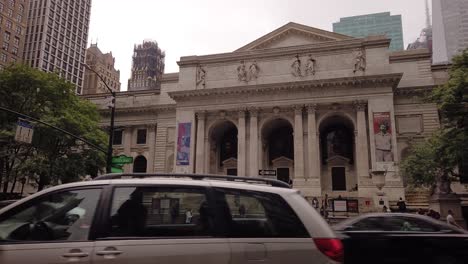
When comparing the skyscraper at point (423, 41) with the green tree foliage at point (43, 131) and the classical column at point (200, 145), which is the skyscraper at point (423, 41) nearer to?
the classical column at point (200, 145)

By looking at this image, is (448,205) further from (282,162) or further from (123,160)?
(282,162)

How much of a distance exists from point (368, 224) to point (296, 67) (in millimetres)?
35671

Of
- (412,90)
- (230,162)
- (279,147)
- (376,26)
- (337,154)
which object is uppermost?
(376,26)

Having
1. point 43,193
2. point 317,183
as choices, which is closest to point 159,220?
point 43,193

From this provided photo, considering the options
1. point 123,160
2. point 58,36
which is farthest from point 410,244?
point 58,36

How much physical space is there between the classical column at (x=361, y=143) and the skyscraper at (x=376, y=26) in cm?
13105

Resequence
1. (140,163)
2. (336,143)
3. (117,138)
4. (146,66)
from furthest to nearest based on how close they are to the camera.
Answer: (146,66) → (117,138) → (140,163) → (336,143)

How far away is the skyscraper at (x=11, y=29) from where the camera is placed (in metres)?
73.1

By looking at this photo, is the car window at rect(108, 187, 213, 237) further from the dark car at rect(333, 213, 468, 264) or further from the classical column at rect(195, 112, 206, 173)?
the classical column at rect(195, 112, 206, 173)

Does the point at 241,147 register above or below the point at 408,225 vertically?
above

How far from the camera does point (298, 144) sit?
41781mm

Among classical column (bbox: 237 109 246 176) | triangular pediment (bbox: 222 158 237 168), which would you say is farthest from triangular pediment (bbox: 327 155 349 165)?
triangular pediment (bbox: 222 158 237 168)

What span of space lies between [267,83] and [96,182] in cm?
4031

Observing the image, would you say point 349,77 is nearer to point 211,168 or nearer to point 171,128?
point 211,168
